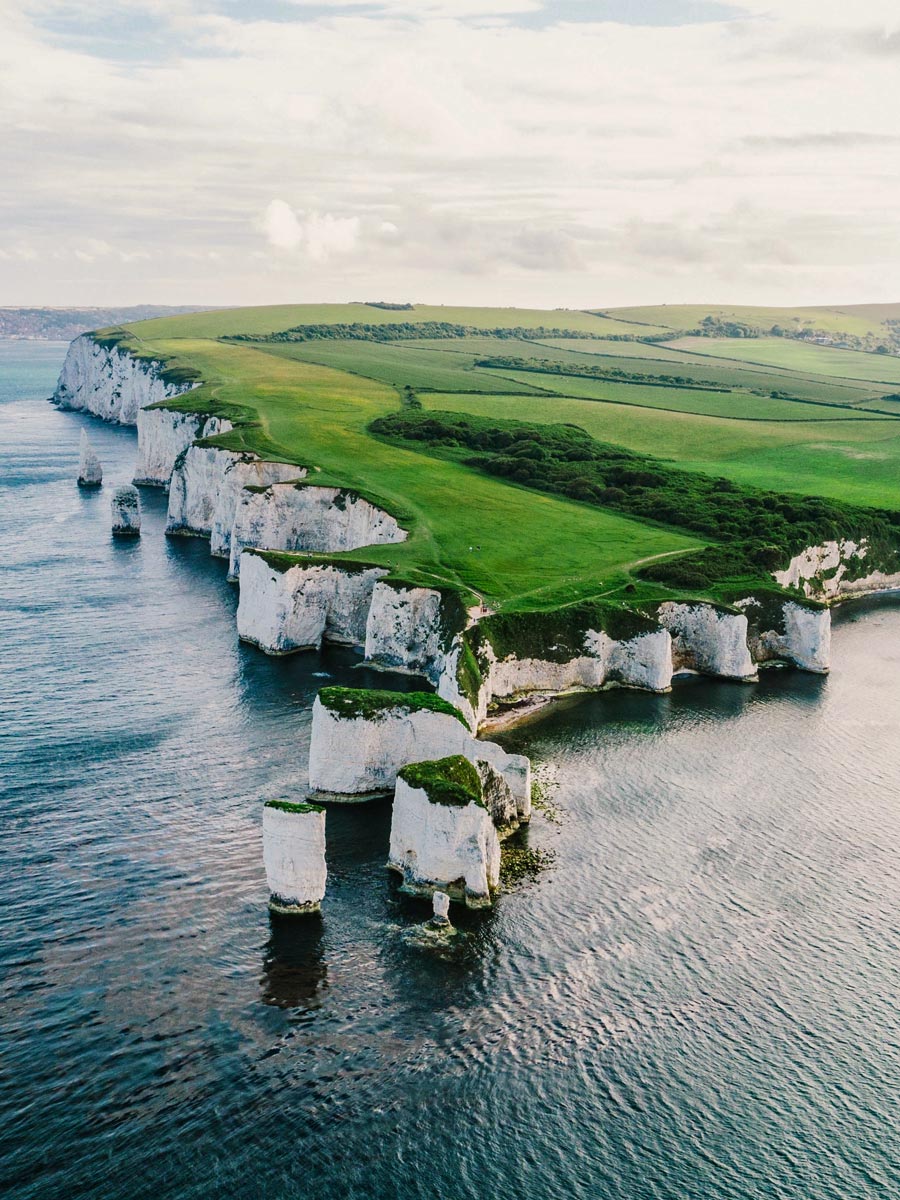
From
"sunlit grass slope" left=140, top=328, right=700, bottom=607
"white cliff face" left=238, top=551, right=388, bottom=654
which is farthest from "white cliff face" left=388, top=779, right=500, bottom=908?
"white cliff face" left=238, top=551, right=388, bottom=654

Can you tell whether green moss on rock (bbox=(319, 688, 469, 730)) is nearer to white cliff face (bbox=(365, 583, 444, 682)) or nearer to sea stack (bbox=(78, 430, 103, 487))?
white cliff face (bbox=(365, 583, 444, 682))

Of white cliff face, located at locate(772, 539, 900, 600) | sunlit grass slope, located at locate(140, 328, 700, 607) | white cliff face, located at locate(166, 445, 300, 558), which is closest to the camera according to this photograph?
sunlit grass slope, located at locate(140, 328, 700, 607)

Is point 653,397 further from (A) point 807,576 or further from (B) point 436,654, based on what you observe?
(B) point 436,654

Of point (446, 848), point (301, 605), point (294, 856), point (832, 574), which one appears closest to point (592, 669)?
point (301, 605)

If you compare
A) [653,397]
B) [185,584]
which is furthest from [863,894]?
[653,397]

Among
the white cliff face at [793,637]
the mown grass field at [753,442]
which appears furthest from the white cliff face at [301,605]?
the mown grass field at [753,442]

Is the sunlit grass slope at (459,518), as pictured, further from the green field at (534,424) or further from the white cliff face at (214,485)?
the white cliff face at (214,485)
